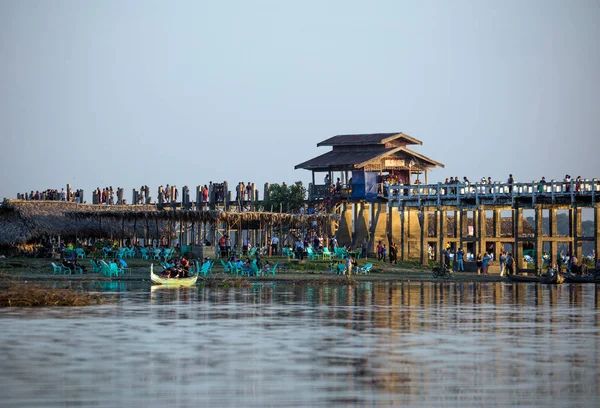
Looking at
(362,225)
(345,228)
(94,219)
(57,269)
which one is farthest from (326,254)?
(94,219)

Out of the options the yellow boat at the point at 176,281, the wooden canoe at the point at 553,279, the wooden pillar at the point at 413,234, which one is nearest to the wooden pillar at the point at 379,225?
the wooden pillar at the point at 413,234

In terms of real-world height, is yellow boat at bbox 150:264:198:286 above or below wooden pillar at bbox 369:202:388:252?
below

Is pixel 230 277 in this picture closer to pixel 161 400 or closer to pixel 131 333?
pixel 131 333

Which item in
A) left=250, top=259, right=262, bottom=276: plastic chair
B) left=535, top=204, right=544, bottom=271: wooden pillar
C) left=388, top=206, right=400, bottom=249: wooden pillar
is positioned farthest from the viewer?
left=388, top=206, right=400, bottom=249: wooden pillar

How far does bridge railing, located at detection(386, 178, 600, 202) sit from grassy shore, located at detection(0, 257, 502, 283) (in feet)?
12.1

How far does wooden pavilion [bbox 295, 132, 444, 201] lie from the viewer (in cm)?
5319

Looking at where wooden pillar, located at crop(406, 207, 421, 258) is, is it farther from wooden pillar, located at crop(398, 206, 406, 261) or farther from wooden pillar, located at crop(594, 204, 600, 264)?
wooden pillar, located at crop(594, 204, 600, 264)

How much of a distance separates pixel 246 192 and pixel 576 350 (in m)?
38.5

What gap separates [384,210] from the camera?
54094mm

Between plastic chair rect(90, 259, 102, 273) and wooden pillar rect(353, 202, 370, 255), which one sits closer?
Result: plastic chair rect(90, 259, 102, 273)

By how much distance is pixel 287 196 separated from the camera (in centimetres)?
5759

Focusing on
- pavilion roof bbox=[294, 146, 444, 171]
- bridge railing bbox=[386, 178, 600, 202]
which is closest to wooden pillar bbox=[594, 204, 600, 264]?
bridge railing bbox=[386, 178, 600, 202]

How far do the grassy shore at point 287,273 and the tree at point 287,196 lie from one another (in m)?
10.2

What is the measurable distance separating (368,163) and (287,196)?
6339 mm
